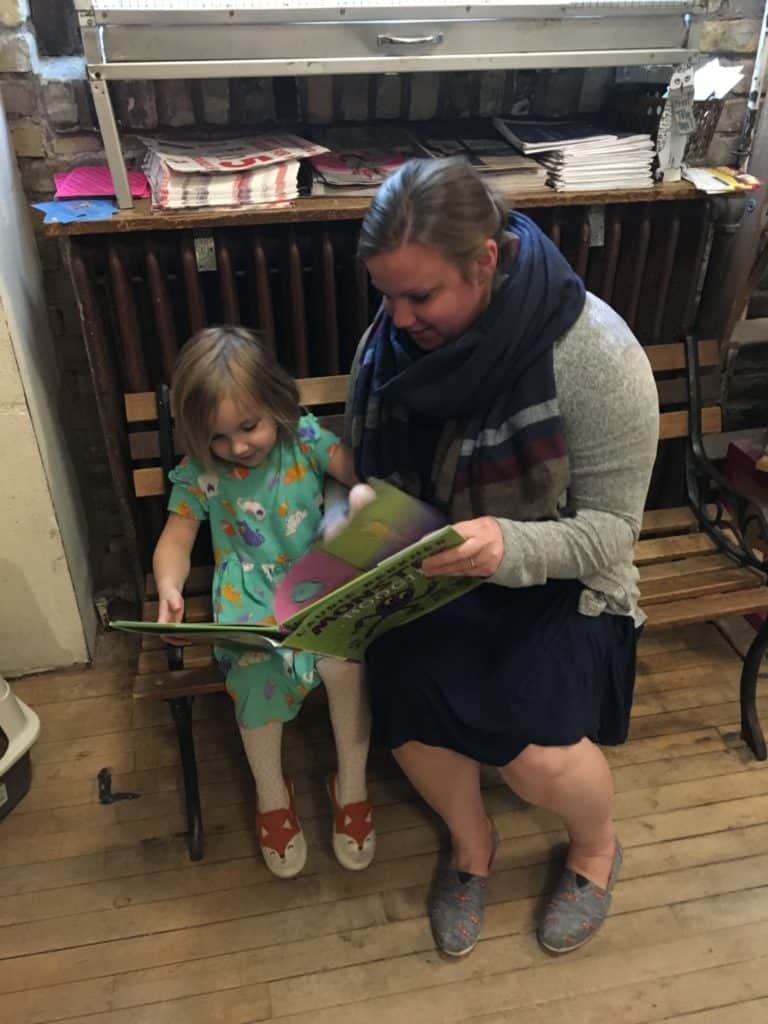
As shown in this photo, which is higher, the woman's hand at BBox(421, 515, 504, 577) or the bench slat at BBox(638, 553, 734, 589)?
the woman's hand at BBox(421, 515, 504, 577)

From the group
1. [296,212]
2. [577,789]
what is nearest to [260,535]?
[296,212]

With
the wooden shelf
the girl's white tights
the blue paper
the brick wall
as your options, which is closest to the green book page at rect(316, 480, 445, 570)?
the girl's white tights

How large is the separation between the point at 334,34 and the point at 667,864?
5.12ft

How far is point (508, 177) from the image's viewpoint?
1524mm

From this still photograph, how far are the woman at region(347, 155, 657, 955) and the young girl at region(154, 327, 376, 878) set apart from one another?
0.37 feet

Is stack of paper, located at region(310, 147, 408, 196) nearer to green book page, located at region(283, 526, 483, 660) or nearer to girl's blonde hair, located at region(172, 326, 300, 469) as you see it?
girl's blonde hair, located at region(172, 326, 300, 469)

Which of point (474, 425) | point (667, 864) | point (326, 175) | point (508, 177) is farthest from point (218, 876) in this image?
point (508, 177)

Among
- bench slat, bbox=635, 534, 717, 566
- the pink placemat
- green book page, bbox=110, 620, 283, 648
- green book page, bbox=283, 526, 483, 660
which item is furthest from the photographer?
bench slat, bbox=635, 534, 717, 566

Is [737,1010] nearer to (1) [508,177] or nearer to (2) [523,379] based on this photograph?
(2) [523,379]

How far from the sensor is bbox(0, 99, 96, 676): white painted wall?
1545mm

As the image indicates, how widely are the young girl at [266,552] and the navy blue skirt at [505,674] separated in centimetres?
16

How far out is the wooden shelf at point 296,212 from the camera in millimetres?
1399

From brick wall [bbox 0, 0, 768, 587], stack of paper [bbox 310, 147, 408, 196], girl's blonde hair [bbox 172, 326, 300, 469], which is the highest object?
brick wall [bbox 0, 0, 768, 587]

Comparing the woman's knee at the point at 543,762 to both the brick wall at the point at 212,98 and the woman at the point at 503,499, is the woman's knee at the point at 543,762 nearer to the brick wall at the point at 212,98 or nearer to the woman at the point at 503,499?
the woman at the point at 503,499
